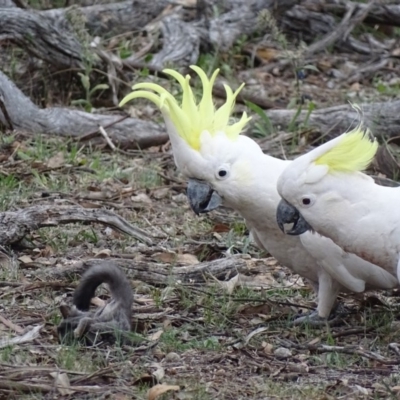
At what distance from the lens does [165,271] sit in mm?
4145

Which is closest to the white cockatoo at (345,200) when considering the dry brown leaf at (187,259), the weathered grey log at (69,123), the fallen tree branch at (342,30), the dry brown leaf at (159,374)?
the dry brown leaf at (159,374)

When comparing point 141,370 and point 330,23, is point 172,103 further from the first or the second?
point 330,23

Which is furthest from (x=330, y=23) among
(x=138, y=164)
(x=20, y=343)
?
(x=20, y=343)

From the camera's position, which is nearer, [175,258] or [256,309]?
[256,309]

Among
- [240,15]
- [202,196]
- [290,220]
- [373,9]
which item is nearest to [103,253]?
[202,196]

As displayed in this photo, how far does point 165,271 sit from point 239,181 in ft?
2.20

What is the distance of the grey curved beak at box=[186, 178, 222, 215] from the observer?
3742mm

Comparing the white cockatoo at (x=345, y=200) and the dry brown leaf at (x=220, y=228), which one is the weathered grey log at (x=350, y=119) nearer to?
the dry brown leaf at (x=220, y=228)

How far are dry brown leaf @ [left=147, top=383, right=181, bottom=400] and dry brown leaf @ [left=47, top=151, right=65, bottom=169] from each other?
9.57 ft

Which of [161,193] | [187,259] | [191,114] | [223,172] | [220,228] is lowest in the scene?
[161,193]

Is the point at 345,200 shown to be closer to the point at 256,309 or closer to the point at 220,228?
the point at 256,309

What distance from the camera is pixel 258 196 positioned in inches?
144

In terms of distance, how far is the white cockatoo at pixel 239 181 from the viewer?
3.60 meters

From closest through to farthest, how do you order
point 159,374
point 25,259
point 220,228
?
point 159,374
point 25,259
point 220,228
